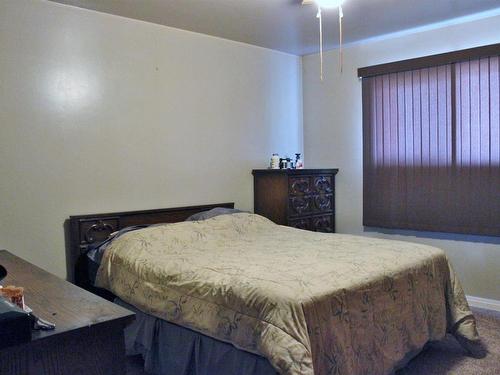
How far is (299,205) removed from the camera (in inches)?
154

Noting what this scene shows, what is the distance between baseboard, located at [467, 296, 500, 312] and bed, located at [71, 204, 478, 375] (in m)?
1.02

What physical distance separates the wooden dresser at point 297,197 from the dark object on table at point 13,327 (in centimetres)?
292

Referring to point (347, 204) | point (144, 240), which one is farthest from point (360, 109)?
point (144, 240)

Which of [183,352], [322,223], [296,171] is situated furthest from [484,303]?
[183,352]

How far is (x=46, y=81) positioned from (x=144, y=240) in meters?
1.24

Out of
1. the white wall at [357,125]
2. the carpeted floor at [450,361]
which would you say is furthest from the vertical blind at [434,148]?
the carpeted floor at [450,361]

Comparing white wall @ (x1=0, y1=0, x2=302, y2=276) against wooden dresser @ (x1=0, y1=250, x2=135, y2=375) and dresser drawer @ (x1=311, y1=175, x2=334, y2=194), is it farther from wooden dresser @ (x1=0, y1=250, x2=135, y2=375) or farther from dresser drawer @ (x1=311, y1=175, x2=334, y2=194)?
wooden dresser @ (x1=0, y1=250, x2=135, y2=375)

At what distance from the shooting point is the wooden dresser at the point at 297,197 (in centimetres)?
382

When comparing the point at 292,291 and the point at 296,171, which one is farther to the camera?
the point at 296,171

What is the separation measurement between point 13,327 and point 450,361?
8.05ft

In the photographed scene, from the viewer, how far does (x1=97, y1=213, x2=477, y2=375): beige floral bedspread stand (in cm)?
184

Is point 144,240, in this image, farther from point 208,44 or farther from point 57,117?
point 208,44

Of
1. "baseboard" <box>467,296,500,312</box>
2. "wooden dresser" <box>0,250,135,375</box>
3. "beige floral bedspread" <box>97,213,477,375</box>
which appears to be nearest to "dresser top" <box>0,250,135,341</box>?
"wooden dresser" <box>0,250,135,375</box>

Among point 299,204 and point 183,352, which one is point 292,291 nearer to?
point 183,352
